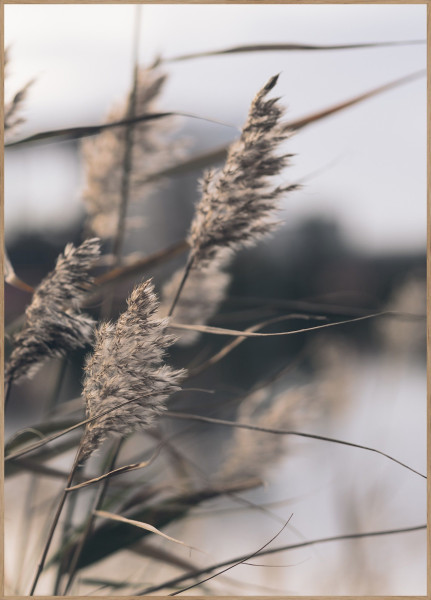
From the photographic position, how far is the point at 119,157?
2.54 ft

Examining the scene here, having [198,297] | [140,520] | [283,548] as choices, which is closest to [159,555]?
[140,520]

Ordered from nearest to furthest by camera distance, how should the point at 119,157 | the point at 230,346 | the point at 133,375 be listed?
the point at 133,375
the point at 230,346
the point at 119,157

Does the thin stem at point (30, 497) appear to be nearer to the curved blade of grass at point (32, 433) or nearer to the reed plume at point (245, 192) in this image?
the curved blade of grass at point (32, 433)

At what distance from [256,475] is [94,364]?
43 cm

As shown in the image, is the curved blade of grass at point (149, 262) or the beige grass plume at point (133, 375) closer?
the beige grass plume at point (133, 375)

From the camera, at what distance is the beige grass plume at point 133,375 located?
1.32 feet

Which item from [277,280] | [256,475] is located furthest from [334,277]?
[256,475]

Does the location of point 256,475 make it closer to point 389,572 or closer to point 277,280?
point 389,572

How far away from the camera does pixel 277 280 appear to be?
611cm

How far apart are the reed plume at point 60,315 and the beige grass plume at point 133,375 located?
0.08 meters

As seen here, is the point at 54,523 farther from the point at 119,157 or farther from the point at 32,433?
the point at 119,157

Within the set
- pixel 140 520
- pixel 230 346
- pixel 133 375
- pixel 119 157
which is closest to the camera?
pixel 133 375

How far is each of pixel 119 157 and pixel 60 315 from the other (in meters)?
0.37

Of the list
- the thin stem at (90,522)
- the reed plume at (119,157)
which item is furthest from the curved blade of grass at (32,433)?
the reed plume at (119,157)
